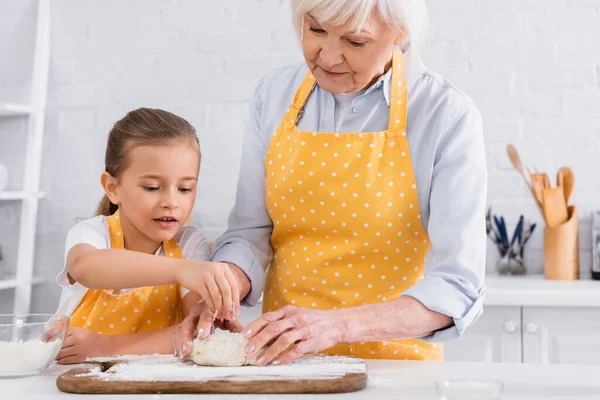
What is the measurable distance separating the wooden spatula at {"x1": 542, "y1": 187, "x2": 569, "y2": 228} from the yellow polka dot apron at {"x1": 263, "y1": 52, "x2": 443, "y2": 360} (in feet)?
4.19

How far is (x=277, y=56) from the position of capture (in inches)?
121

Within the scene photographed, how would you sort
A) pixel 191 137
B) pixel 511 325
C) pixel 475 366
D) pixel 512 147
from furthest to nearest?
1. pixel 512 147
2. pixel 511 325
3. pixel 191 137
4. pixel 475 366

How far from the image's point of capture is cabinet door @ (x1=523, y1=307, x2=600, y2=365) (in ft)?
7.97

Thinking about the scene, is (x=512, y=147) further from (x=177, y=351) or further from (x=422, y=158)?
(x=177, y=351)

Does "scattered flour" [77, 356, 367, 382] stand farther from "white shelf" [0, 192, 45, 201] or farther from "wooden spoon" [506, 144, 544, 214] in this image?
"white shelf" [0, 192, 45, 201]

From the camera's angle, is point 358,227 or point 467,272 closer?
point 467,272

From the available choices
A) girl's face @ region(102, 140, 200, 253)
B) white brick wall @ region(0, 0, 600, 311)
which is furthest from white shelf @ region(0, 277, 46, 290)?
girl's face @ region(102, 140, 200, 253)

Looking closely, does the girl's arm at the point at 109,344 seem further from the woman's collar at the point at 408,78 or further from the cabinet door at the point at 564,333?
the cabinet door at the point at 564,333

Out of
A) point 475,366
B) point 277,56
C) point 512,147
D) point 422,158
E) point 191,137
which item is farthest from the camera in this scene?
point 277,56

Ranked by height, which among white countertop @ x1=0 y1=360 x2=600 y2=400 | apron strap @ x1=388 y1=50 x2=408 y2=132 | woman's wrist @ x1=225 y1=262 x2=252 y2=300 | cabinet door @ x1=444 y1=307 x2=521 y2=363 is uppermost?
apron strap @ x1=388 y1=50 x2=408 y2=132

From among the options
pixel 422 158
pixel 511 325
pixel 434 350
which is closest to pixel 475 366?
pixel 434 350

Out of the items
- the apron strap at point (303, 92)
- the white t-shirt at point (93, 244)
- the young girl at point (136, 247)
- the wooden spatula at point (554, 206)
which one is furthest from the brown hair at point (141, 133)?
the wooden spatula at point (554, 206)

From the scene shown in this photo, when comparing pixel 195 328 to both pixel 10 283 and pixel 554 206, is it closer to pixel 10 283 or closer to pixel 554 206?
pixel 554 206

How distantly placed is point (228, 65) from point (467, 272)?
1.87 metres
